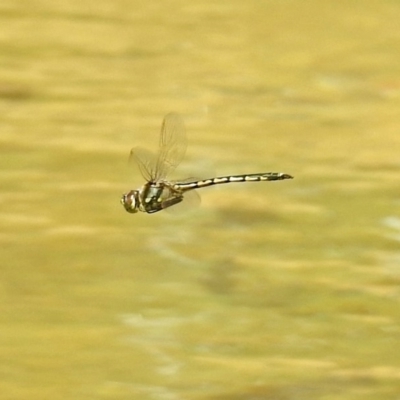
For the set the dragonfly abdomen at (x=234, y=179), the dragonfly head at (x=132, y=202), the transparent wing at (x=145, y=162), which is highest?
the transparent wing at (x=145, y=162)

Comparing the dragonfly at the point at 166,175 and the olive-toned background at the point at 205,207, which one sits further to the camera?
the dragonfly at the point at 166,175

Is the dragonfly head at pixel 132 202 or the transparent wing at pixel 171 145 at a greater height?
the transparent wing at pixel 171 145

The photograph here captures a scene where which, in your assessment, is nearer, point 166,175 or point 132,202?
point 132,202
